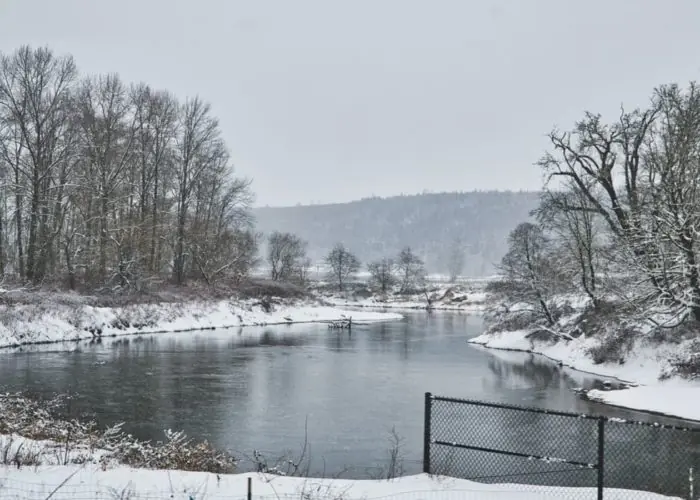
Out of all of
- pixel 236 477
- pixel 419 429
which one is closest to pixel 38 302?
pixel 419 429

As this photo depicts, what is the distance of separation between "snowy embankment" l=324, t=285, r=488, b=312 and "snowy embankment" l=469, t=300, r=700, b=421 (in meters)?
53.1

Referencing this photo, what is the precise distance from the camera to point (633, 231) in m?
23.7

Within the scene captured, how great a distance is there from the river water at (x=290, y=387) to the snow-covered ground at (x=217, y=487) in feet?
9.32

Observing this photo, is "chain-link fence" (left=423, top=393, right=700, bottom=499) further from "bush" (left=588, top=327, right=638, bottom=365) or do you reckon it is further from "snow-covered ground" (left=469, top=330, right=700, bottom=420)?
"bush" (left=588, top=327, right=638, bottom=365)

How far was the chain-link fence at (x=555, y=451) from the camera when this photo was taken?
33.9 feet

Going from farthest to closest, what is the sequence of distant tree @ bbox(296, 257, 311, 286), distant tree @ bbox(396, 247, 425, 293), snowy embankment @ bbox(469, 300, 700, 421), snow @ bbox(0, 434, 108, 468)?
1. distant tree @ bbox(396, 247, 425, 293)
2. distant tree @ bbox(296, 257, 311, 286)
3. snowy embankment @ bbox(469, 300, 700, 421)
4. snow @ bbox(0, 434, 108, 468)

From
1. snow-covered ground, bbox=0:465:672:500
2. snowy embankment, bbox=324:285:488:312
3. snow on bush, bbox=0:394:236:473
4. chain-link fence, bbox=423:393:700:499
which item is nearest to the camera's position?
snow-covered ground, bbox=0:465:672:500

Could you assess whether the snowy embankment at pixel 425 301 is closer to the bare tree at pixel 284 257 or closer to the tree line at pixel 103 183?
the bare tree at pixel 284 257

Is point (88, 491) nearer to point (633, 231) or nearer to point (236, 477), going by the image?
point (236, 477)

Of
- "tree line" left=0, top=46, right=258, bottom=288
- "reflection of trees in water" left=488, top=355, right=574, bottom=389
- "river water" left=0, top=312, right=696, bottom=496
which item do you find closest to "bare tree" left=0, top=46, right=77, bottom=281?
"tree line" left=0, top=46, right=258, bottom=288

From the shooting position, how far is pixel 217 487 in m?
7.74

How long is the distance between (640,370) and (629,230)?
528 centimetres

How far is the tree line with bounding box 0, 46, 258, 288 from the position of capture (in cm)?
3769

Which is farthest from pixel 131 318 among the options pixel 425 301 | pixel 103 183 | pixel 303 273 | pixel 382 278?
pixel 382 278
